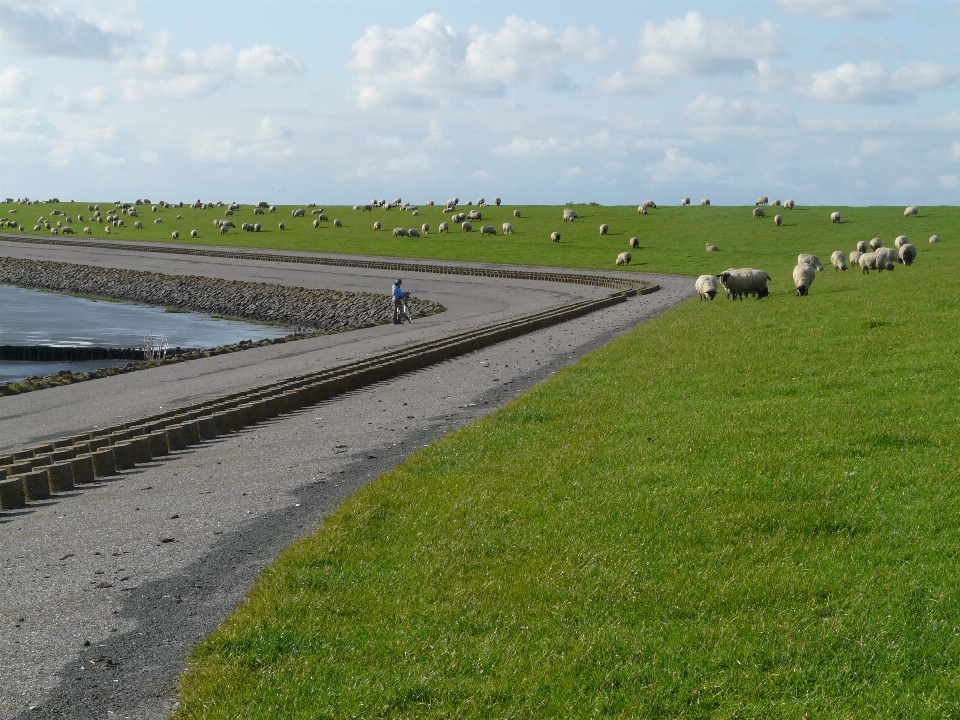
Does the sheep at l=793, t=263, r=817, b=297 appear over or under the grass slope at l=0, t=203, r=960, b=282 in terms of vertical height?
under

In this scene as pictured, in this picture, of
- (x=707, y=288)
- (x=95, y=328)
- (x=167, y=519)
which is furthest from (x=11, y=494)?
(x=95, y=328)

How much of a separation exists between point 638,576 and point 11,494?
1028cm

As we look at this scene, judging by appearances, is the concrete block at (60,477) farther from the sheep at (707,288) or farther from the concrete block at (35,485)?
the sheep at (707,288)

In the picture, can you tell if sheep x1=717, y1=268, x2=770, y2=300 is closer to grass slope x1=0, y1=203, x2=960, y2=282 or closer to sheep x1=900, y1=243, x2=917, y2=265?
sheep x1=900, y1=243, x2=917, y2=265

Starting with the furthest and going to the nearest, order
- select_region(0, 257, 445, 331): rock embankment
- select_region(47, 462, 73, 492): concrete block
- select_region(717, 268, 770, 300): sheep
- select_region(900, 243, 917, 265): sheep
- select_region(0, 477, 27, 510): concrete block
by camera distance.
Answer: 1. select_region(0, 257, 445, 331): rock embankment
2. select_region(900, 243, 917, 265): sheep
3. select_region(717, 268, 770, 300): sheep
4. select_region(47, 462, 73, 492): concrete block
5. select_region(0, 477, 27, 510): concrete block

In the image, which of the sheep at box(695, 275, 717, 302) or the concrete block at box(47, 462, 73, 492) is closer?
the concrete block at box(47, 462, 73, 492)

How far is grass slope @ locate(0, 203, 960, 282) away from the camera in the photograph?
8331 centimetres

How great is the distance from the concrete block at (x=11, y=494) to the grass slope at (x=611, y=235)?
181ft

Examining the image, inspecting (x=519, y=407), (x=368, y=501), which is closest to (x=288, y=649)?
(x=368, y=501)

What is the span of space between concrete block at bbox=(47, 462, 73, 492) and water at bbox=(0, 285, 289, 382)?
26205 mm

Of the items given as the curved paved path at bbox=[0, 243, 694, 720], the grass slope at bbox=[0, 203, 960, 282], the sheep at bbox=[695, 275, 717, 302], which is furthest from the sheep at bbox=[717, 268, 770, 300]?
the grass slope at bbox=[0, 203, 960, 282]

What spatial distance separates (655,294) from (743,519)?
4804cm

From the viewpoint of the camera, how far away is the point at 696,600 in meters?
8.91

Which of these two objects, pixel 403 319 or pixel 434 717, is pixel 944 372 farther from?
pixel 403 319
